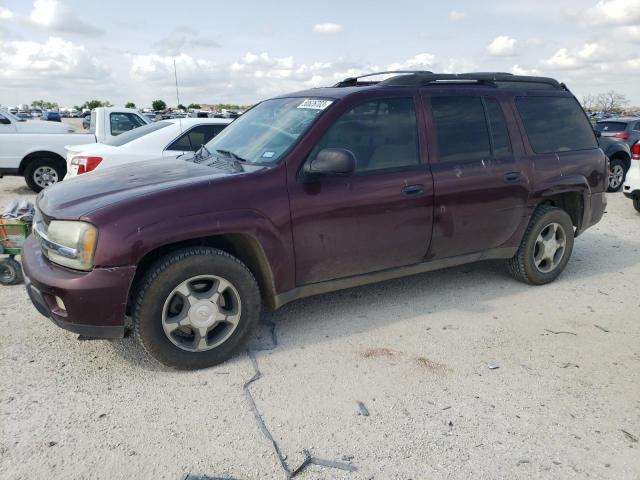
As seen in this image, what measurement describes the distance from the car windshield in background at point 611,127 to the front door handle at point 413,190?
12.0m

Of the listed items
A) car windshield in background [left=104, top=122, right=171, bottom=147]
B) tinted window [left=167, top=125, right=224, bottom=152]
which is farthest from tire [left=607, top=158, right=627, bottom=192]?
car windshield in background [left=104, top=122, right=171, bottom=147]

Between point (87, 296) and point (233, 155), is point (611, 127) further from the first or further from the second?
point (87, 296)

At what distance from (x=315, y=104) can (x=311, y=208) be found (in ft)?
2.87

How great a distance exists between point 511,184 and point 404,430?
8.34 feet

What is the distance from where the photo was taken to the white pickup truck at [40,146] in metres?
9.94

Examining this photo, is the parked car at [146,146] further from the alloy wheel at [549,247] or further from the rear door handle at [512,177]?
the alloy wheel at [549,247]

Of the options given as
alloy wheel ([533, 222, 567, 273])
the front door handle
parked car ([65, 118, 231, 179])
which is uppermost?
parked car ([65, 118, 231, 179])

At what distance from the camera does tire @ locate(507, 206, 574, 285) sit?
4809mm

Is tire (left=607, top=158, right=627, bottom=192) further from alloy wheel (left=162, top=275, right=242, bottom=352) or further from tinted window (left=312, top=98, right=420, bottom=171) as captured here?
alloy wheel (left=162, top=275, right=242, bottom=352)

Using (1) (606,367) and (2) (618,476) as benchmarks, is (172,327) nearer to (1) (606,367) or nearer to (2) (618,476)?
(2) (618,476)

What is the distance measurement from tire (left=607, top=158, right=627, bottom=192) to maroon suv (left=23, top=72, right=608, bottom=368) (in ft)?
23.9

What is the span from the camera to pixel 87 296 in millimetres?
3008

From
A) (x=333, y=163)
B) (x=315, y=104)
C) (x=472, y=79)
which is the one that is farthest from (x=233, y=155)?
(x=472, y=79)

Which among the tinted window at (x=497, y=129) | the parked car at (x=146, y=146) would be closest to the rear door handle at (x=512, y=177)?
the tinted window at (x=497, y=129)
